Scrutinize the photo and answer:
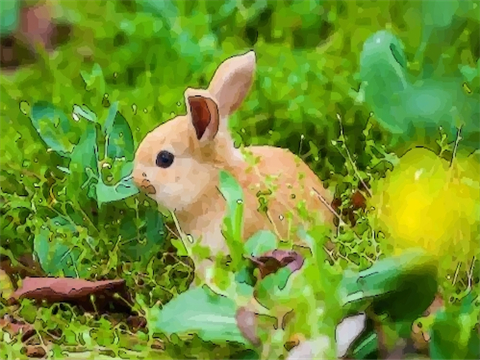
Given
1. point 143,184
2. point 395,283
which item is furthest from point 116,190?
point 395,283

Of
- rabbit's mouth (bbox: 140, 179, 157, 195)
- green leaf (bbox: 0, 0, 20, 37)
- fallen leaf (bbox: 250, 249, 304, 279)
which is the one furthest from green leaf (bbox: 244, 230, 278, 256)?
green leaf (bbox: 0, 0, 20, 37)

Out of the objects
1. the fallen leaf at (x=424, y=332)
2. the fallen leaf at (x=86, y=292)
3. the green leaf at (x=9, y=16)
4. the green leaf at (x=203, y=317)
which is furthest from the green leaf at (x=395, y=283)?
the green leaf at (x=9, y=16)

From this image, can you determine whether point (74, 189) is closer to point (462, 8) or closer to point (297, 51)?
point (297, 51)

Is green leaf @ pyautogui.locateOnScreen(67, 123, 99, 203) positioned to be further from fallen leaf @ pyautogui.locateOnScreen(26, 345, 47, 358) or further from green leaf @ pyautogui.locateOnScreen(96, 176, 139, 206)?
fallen leaf @ pyautogui.locateOnScreen(26, 345, 47, 358)

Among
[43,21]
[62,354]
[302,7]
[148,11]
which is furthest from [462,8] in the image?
[62,354]

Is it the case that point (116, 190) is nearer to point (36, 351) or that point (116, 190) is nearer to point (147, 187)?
point (147, 187)

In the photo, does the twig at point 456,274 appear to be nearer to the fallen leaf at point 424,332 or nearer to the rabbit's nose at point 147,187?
the fallen leaf at point 424,332
